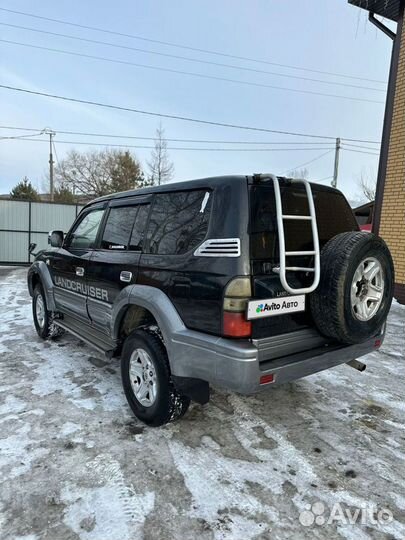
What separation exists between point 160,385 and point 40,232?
17.0 m

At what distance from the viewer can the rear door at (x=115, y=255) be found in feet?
10.6

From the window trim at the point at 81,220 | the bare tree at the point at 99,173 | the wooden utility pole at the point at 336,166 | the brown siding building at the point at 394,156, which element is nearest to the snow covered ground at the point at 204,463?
the window trim at the point at 81,220

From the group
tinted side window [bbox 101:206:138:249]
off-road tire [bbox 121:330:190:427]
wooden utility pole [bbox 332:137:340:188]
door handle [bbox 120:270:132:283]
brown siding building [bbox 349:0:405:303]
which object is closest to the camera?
off-road tire [bbox 121:330:190:427]

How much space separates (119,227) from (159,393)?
5.32ft

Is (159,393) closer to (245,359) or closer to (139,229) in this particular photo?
(245,359)

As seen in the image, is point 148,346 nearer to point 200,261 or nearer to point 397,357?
point 200,261

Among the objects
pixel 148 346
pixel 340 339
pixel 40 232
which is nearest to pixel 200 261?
pixel 148 346

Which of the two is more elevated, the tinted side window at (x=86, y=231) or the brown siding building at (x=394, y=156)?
the brown siding building at (x=394, y=156)

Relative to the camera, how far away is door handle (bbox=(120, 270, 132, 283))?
3162 millimetres

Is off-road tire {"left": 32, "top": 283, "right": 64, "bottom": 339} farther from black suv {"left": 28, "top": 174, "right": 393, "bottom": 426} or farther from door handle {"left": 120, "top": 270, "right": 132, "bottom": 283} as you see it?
door handle {"left": 120, "top": 270, "right": 132, "bottom": 283}

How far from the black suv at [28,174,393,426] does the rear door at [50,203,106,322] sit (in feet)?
2.45

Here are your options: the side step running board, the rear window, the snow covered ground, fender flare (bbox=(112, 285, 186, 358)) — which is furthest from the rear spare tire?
the side step running board

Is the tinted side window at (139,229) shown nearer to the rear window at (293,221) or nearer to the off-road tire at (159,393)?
the off-road tire at (159,393)

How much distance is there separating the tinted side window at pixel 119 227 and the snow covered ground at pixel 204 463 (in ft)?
4.72
